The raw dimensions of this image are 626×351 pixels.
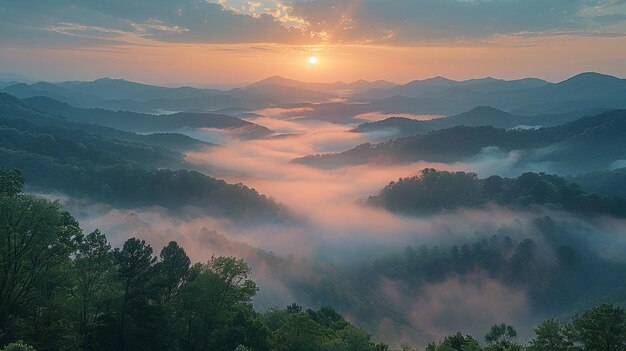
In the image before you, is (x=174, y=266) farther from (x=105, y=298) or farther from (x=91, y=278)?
(x=91, y=278)

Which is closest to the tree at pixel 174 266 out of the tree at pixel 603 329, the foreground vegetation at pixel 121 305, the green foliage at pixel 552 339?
the foreground vegetation at pixel 121 305

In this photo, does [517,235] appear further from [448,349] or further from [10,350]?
[10,350]

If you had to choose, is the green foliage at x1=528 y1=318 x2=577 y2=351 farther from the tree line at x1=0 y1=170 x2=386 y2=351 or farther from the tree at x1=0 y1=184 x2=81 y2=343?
the tree at x1=0 y1=184 x2=81 y2=343

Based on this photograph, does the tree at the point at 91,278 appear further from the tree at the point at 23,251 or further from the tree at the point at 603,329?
the tree at the point at 603,329

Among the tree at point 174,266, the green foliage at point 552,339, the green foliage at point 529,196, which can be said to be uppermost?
the green foliage at point 552,339

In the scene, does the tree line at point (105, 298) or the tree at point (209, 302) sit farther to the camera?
the tree at point (209, 302)

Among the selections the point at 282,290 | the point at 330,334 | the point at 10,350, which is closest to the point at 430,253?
the point at 282,290
